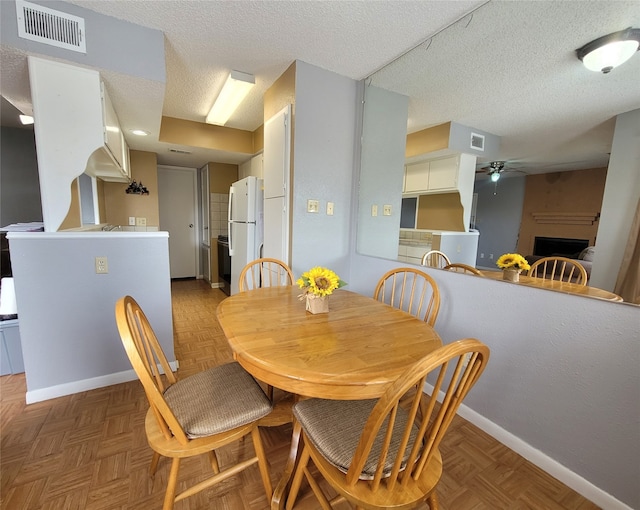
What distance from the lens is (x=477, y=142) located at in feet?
6.12

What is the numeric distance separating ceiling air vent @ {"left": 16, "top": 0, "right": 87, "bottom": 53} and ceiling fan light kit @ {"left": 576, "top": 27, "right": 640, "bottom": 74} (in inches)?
106

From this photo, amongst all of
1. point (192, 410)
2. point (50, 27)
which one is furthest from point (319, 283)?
point (50, 27)

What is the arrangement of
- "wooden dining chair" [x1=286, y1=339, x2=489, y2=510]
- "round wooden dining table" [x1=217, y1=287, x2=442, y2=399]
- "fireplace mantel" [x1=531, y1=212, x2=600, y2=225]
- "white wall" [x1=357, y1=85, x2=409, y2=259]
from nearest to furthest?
"wooden dining chair" [x1=286, y1=339, x2=489, y2=510], "round wooden dining table" [x1=217, y1=287, x2=442, y2=399], "fireplace mantel" [x1=531, y1=212, x2=600, y2=225], "white wall" [x1=357, y1=85, x2=409, y2=259]

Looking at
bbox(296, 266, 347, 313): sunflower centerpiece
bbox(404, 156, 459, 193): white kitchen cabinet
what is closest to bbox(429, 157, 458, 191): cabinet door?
bbox(404, 156, 459, 193): white kitchen cabinet

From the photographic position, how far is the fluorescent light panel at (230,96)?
7.81ft

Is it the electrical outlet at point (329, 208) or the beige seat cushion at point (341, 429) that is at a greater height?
the electrical outlet at point (329, 208)

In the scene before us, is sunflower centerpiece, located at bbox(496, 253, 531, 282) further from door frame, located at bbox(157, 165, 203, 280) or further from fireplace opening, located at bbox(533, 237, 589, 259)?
door frame, located at bbox(157, 165, 203, 280)

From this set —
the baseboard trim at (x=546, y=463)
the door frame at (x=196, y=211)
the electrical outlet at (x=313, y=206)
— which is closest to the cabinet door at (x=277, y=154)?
the electrical outlet at (x=313, y=206)

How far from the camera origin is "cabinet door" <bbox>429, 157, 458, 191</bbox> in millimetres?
2002

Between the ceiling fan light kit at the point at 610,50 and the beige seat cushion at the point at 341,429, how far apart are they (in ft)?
5.53

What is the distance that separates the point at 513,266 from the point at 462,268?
0.33 meters

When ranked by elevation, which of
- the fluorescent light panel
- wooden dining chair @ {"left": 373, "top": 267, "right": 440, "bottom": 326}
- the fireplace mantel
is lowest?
wooden dining chair @ {"left": 373, "top": 267, "right": 440, "bottom": 326}

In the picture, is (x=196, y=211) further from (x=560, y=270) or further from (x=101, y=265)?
(x=560, y=270)

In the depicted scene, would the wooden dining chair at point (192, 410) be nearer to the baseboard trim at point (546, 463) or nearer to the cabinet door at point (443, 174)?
the baseboard trim at point (546, 463)
